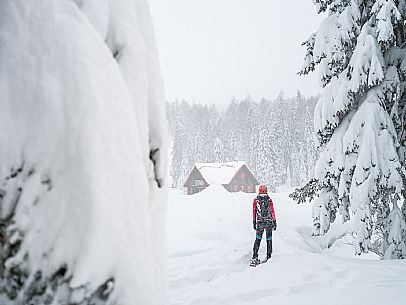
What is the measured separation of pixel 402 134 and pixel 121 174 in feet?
27.7

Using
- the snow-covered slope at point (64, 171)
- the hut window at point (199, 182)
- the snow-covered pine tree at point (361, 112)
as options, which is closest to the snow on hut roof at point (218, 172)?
the hut window at point (199, 182)

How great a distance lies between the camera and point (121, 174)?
1.37 metres

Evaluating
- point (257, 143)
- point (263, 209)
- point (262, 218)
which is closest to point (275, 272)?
point (262, 218)

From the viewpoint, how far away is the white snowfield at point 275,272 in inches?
186

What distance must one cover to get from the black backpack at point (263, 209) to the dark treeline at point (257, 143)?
4406 centimetres

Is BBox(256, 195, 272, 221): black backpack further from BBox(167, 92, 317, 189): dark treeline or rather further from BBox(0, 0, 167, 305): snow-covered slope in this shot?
BBox(167, 92, 317, 189): dark treeline

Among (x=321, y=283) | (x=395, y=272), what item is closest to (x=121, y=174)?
(x=321, y=283)

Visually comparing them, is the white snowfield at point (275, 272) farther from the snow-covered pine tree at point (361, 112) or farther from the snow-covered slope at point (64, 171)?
the snow-covered slope at point (64, 171)

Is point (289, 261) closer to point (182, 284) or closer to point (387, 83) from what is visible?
point (182, 284)

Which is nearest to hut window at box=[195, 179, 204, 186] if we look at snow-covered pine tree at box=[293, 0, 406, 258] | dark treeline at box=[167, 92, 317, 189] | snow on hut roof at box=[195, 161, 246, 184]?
snow on hut roof at box=[195, 161, 246, 184]

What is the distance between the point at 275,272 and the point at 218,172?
133ft

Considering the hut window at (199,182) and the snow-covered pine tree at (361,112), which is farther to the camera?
the hut window at (199,182)

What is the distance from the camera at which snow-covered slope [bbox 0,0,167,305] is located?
4.11 ft

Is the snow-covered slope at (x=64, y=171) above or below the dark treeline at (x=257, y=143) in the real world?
below
